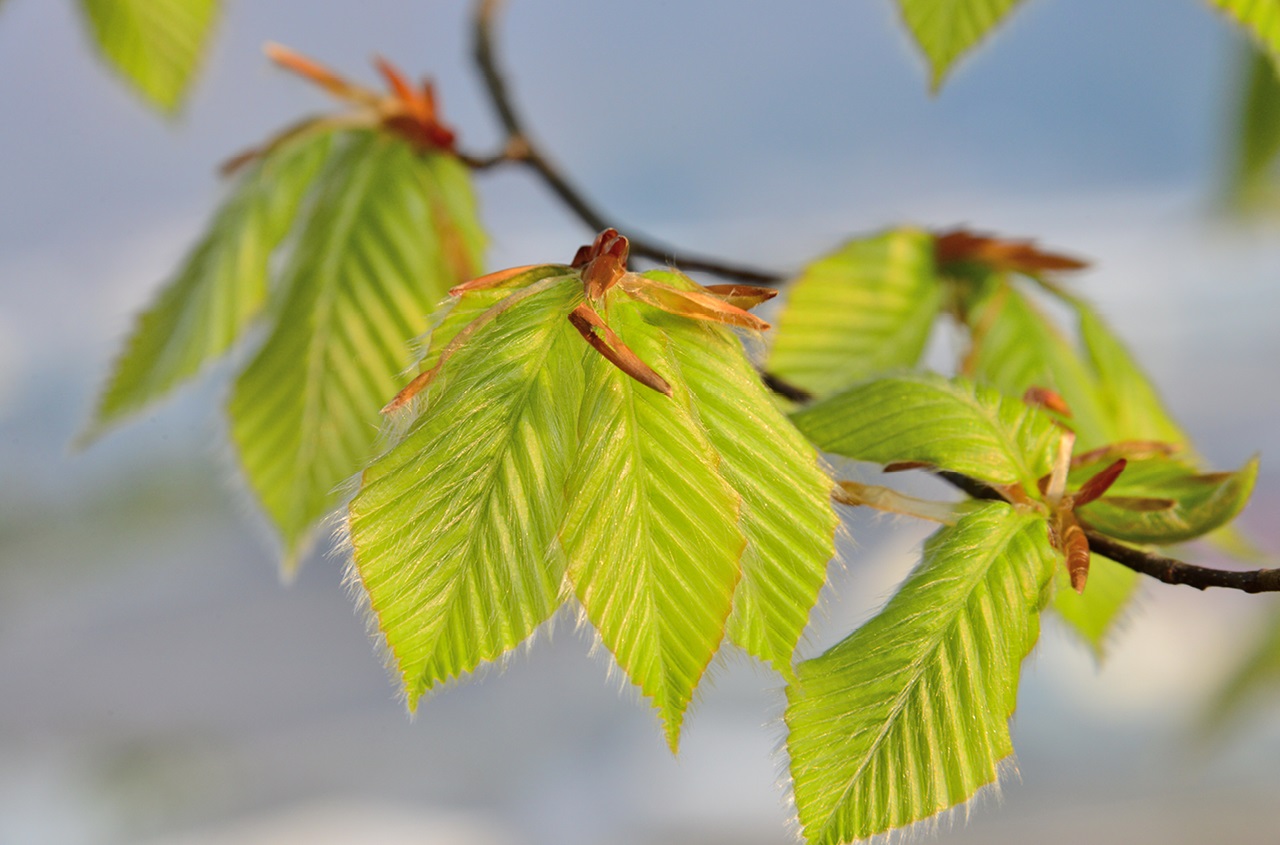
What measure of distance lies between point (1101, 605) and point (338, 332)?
255 mm

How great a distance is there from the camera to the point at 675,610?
0.17 metres

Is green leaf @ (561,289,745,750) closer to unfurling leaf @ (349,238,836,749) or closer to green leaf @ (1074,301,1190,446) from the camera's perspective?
unfurling leaf @ (349,238,836,749)

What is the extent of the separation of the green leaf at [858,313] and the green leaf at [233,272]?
17cm

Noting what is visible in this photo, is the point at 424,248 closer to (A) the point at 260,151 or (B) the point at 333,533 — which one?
(A) the point at 260,151

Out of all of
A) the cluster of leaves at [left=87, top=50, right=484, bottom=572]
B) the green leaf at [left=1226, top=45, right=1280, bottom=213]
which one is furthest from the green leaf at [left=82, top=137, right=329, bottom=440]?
the green leaf at [left=1226, top=45, right=1280, bottom=213]

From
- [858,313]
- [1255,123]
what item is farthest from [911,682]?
[1255,123]

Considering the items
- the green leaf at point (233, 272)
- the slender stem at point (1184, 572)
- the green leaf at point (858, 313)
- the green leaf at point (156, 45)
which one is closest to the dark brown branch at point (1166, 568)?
the slender stem at point (1184, 572)

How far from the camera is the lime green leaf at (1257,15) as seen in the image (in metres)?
0.25

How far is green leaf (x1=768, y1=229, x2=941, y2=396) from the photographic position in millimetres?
330

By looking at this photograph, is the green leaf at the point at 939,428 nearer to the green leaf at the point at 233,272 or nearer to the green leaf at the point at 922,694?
the green leaf at the point at 922,694

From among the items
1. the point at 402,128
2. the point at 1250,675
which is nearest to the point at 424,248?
the point at 402,128

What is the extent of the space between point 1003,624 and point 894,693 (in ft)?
0.08

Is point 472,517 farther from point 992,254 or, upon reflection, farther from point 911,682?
point 992,254

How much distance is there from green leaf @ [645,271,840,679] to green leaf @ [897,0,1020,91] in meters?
0.13
